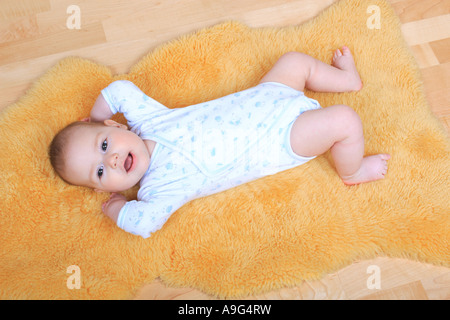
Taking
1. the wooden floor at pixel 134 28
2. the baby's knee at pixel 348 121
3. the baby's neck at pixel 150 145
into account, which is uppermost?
the wooden floor at pixel 134 28

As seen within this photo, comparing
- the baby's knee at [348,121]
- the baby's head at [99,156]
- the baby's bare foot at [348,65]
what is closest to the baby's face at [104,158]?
the baby's head at [99,156]

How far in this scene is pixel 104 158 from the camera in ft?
3.46

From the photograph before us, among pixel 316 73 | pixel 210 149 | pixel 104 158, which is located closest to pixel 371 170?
pixel 316 73

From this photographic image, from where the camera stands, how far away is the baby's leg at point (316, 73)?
1196 mm

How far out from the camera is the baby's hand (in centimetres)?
115

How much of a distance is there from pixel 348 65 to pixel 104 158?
85 centimetres

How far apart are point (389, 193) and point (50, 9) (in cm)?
144

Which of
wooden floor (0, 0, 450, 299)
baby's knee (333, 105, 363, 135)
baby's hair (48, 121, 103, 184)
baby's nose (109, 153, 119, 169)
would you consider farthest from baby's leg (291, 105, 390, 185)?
baby's hair (48, 121, 103, 184)

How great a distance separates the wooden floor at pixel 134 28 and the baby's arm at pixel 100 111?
27 centimetres

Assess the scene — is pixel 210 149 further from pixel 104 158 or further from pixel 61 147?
pixel 61 147

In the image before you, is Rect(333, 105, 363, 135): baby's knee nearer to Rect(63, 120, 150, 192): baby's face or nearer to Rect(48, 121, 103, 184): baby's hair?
Rect(63, 120, 150, 192): baby's face

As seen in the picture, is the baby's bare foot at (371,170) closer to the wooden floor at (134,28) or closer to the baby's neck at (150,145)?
the wooden floor at (134,28)

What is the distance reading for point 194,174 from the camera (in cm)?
112
